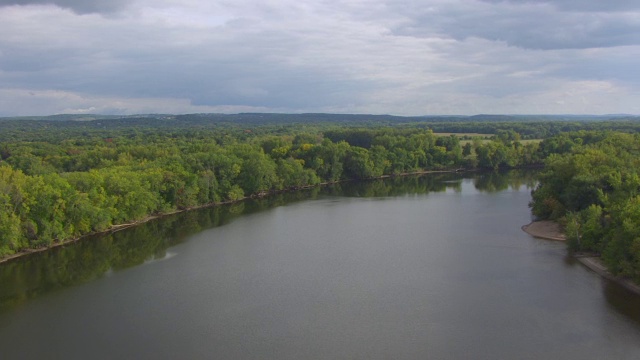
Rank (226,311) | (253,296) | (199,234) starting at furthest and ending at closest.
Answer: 1. (199,234)
2. (253,296)
3. (226,311)

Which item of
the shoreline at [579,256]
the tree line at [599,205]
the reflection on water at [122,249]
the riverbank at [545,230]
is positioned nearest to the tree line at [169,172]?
the reflection on water at [122,249]

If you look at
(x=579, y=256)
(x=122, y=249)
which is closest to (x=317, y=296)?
(x=579, y=256)

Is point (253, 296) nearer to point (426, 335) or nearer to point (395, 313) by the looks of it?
point (395, 313)

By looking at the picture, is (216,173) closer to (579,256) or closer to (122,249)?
(122,249)

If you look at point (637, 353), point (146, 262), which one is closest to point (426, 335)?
point (637, 353)

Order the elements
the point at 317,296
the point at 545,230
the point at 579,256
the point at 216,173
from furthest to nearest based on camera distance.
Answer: the point at 216,173 → the point at 545,230 → the point at 579,256 → the point at 317,296

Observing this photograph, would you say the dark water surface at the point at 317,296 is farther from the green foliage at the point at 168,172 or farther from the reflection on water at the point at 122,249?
the green foliage at the point at 168,172

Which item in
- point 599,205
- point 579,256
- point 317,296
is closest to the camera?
point 317,296
